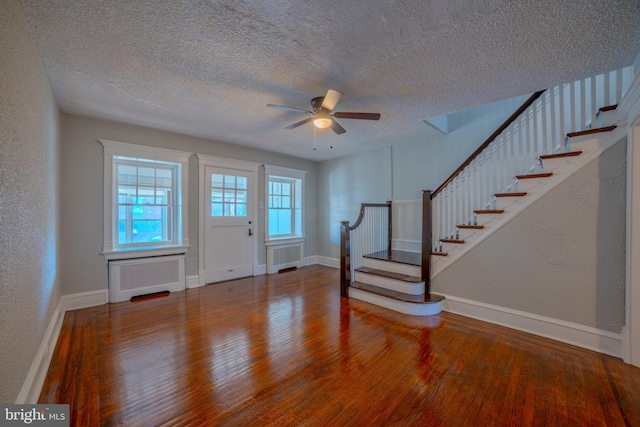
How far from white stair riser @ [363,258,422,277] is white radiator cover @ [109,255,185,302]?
10.1ft

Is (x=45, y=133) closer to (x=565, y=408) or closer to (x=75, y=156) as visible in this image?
(x=75, y=156)

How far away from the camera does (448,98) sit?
2846mm

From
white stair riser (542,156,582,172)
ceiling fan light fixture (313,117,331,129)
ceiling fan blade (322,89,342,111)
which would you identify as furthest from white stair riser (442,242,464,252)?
ceiling fan blade (322,89,342,111)

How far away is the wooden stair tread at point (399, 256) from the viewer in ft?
12.4

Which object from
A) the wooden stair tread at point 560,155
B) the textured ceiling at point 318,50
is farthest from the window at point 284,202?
the wooden stair tread at point 560,155

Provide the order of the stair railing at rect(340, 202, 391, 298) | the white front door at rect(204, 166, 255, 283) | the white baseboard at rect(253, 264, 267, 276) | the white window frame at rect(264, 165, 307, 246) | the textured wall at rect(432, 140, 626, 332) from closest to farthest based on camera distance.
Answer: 1. the textured wall at rect(432, 140, 626, 332)
2. the stair railing at rect(340, 202, 391, 298)
3. the white front door at rect(204, 166, 255, 283)
4. the white baseboard at rect(253, 264, 267, 276)
5. the white window frame at rect(264, 165, 307, 246)

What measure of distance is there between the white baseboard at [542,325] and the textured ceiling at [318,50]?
2.37 meters

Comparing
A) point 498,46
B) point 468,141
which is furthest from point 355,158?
point 498,46

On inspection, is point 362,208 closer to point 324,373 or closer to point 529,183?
point 529,183

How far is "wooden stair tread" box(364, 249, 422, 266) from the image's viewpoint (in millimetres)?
3780

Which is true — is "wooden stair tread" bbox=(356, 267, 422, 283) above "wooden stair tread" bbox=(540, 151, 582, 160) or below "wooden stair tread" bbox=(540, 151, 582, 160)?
below

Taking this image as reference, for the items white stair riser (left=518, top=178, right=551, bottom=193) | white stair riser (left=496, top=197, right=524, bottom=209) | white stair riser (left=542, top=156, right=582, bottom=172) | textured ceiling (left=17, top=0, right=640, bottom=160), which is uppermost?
textured ceiling (left=17, top=0, right=640, bottom=160)

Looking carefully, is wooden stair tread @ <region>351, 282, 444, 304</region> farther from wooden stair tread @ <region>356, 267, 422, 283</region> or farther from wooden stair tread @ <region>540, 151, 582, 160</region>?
wooden stair tread @ <region>540, 151, 582, 160</region>

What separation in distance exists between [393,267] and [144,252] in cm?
374
